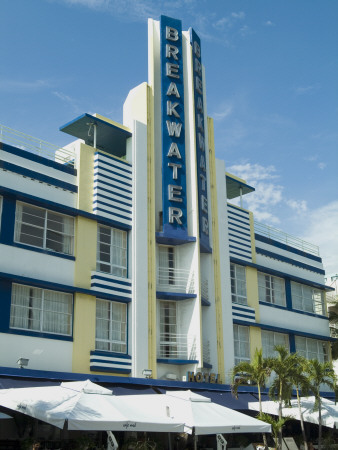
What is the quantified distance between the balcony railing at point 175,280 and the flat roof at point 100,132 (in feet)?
23.2

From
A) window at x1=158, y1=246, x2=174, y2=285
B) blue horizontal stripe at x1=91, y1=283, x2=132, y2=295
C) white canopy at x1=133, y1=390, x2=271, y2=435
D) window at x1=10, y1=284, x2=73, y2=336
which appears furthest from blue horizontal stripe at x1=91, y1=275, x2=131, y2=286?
white canopy at x1=133, y1=390, x2=271, y2=435

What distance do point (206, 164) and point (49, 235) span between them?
36.0 feet

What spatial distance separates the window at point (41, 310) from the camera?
23.5 m

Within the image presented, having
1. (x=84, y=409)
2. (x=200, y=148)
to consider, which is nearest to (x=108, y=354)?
(x=84, y=409)

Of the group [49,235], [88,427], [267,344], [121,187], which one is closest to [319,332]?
[267,344]

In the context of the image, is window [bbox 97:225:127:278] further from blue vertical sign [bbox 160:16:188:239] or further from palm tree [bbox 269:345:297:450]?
palm tree [bbox 269:345:297:450]

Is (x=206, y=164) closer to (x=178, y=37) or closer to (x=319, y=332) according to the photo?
(x=178, y=37)

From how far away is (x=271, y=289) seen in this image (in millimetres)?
37625

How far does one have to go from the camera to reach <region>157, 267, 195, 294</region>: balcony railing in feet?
96.6

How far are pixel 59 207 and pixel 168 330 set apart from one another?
8.27 meters

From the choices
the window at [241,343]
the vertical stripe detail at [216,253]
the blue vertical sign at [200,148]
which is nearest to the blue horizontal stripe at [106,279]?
the blue vertical sign at [200,148]

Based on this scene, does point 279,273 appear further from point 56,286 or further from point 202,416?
point 202,416

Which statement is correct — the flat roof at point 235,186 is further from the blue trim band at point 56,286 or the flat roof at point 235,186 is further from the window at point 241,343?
the blue trim band at point 56,286

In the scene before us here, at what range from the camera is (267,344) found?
3572 cm
